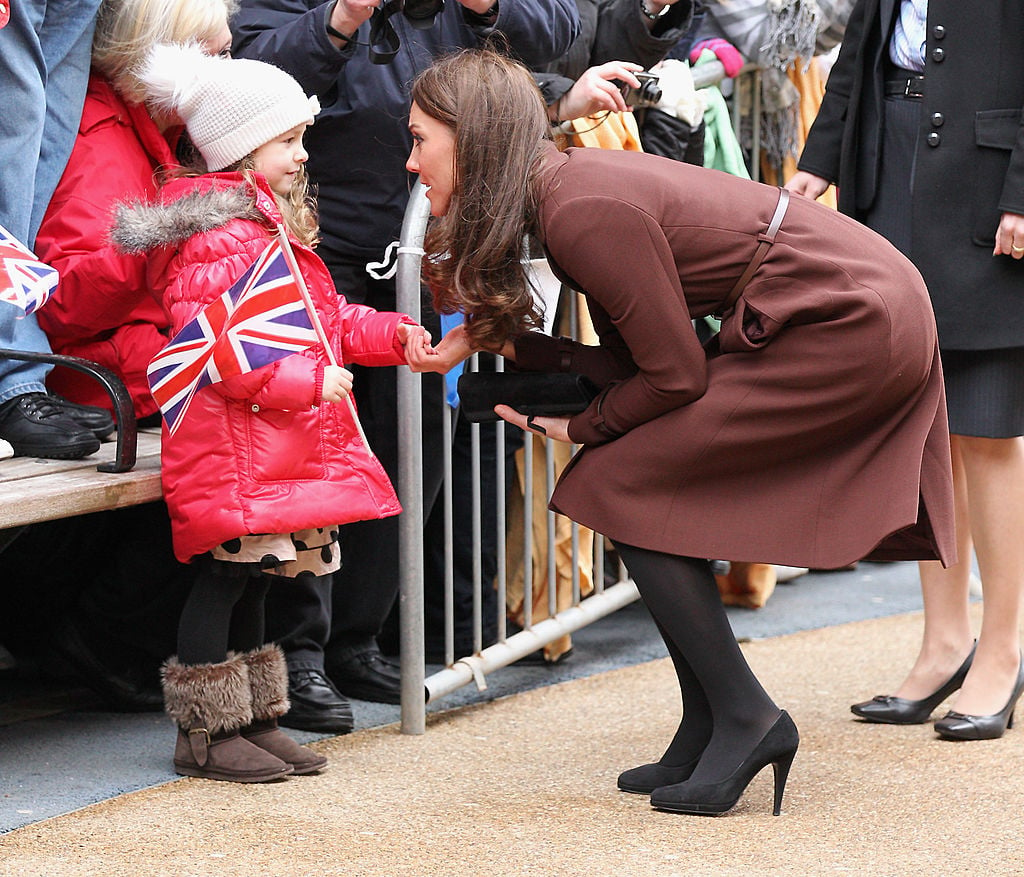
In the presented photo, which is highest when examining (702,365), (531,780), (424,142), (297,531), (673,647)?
(424,142)

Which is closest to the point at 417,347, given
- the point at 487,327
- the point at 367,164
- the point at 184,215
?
the point at 487,327

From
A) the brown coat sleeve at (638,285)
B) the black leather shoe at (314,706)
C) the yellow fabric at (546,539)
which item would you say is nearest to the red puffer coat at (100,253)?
the black leather shoe at (314,706)

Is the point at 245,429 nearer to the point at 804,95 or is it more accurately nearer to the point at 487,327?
the point at 487,327

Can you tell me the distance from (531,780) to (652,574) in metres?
0.55

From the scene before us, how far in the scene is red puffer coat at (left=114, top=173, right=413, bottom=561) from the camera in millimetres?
2715

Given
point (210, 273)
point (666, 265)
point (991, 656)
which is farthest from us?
point (991, 656)

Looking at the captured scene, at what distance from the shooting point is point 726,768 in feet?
8.68

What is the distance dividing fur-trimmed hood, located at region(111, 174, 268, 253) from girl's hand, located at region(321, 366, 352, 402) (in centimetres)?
33

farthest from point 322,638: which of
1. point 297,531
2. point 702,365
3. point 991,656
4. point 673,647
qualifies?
point 991,656

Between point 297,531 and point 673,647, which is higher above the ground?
point 297,531

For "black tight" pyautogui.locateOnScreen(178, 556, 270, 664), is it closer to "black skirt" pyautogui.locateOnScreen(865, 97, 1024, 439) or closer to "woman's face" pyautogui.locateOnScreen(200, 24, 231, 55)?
"woman's face" pyautogui.locateOnScreen(200, 24, 231, 55)

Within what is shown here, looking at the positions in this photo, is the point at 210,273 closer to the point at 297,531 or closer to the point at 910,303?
the point at 297,531

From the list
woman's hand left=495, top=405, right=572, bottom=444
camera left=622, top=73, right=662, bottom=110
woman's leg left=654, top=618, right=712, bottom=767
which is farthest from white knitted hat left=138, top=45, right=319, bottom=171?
woman's leg left=654, top=618, right=712, bottom=767

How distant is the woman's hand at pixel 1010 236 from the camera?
118 inches
